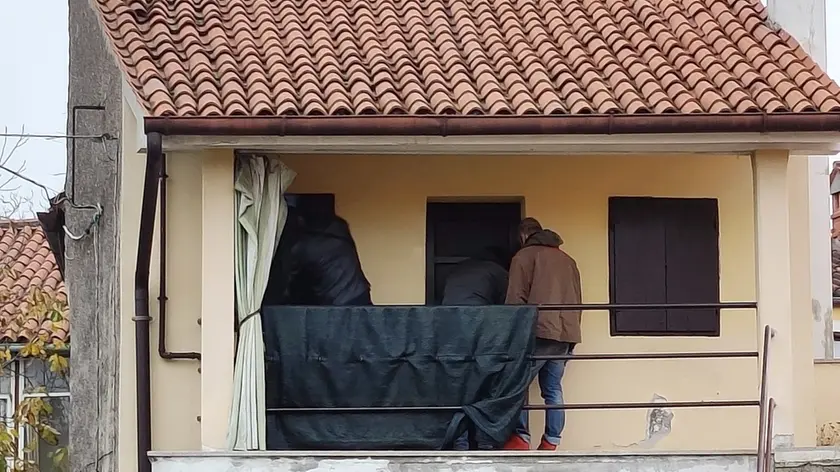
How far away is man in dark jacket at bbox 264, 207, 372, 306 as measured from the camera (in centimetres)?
934

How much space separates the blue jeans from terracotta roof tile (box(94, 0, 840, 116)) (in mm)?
2152

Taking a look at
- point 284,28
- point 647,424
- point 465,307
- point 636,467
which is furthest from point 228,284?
point 647,424

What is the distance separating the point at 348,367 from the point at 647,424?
302 centimetres

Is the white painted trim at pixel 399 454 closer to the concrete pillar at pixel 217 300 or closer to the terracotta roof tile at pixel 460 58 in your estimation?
the concrete pillar at pixel 217 300

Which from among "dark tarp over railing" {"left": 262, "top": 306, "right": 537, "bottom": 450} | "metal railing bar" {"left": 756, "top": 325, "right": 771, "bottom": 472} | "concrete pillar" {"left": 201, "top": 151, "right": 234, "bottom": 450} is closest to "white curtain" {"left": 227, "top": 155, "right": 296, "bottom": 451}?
"concrete pillar" {"left": 201, "top": 151, "right": 234, "bottom": 450}

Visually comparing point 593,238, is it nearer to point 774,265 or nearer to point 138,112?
point 774,265

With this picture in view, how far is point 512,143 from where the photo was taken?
329 inches

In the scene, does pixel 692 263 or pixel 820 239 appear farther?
pixel 820 239

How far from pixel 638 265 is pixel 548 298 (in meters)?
1.28

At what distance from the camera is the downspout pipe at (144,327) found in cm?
839

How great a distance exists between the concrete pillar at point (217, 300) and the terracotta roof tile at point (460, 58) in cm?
57

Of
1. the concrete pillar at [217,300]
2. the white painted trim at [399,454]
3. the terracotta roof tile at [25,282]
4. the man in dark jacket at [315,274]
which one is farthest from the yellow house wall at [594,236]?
the terracotta roof tile at [25,282]

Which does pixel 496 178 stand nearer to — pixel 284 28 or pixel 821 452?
pixel 284 28

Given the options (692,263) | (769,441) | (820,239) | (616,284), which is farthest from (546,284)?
(820,239)
